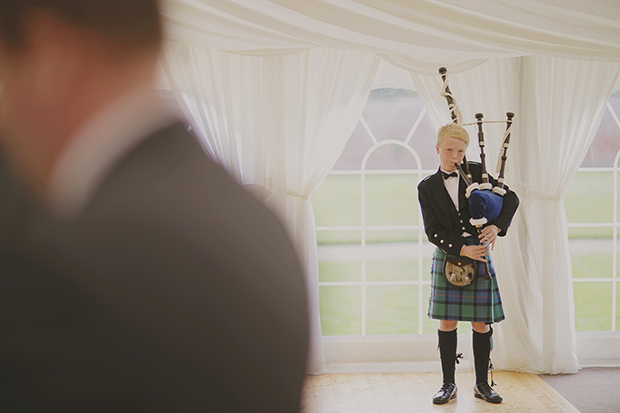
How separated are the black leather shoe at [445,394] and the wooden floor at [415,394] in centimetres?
3

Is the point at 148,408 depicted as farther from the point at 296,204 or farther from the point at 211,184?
the point at 296,204

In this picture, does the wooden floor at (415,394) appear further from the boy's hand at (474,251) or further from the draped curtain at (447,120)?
the boy's hand at (474,251)

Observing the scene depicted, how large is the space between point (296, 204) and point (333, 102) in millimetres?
615

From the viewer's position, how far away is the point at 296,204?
338cm

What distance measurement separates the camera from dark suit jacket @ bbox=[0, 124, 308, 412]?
33cm

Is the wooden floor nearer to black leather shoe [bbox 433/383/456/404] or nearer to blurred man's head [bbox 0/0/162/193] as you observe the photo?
black leather shoe [bbox 433/383/456/404]

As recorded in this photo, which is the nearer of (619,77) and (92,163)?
(92,163)

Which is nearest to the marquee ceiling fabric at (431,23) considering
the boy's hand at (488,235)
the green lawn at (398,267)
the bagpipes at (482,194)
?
the bagpipes at (482,194)

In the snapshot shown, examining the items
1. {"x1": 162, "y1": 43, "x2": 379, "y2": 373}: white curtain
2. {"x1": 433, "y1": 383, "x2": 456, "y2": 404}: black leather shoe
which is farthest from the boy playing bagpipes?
{"x1": 162, "y1": 43, "x2": 379, "y2": 373}: white curtain

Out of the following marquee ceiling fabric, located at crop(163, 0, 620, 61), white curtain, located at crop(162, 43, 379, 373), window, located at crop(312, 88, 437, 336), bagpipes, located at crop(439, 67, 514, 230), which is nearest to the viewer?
marquee ceiling fabric, located at crop(163, 0, 620, 61)

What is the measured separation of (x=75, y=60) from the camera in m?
0.34

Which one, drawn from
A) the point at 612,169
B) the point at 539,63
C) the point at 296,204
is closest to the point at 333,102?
the point at 296,204

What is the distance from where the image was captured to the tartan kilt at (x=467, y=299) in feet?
9.56

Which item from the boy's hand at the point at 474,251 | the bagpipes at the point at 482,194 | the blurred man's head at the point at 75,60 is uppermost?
the blurred man's head at the point at 75,60
